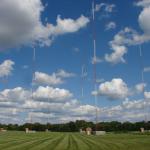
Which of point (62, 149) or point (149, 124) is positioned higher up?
point (149, 124)

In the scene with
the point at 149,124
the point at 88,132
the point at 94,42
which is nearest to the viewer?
the point at 94,42

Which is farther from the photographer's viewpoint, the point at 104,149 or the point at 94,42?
the point at 94,42

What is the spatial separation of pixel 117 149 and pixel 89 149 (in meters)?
2.82

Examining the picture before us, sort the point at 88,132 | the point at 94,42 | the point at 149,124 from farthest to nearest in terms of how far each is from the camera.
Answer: the point at 149,124 → the point at 88,132 → the point at 94,42

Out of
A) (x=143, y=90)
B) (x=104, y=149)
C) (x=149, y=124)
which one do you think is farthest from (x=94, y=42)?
(x=149, y=124)

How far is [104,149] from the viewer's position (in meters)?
38.9

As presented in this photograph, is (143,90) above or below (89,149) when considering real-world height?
above

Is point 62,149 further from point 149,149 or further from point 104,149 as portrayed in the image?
point 149,149

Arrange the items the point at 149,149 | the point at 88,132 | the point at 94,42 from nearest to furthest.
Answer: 1. the point at 149,149
2. the point at 94,42
3. the point at 88,132

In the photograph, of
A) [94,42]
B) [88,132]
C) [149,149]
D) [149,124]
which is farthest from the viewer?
[149,124]

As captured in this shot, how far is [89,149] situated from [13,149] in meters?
7.60

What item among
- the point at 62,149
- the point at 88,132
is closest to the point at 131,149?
the point at 62,149

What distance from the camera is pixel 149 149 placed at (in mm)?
37844

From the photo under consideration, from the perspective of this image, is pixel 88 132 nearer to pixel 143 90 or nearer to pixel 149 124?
pixel 143 90
